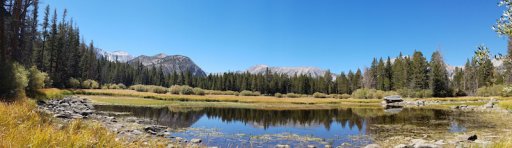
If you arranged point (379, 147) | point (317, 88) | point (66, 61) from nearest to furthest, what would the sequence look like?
point (379, 147), point (66, 61), point (317, 88)

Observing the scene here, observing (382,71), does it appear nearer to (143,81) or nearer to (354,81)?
(354,81)

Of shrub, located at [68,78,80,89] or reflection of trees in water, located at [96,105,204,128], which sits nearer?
reflection of trees in water, located at [96,105,204,128]

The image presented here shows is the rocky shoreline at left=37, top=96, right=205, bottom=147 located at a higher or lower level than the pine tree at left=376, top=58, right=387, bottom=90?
lower

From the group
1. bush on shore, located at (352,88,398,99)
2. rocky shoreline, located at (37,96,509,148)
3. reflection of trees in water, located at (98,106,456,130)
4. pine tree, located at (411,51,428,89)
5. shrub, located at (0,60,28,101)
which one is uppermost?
pine tree, located at (411,51,428,89)

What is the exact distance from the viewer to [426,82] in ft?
294

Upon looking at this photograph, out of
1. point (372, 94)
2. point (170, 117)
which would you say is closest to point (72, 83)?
point (170, 117)

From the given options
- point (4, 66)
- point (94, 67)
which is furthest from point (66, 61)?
point (4, 66)

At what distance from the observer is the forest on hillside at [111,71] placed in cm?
2656

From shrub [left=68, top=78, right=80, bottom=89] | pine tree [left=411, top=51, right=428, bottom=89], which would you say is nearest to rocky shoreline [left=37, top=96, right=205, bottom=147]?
shrub [left=68, top=78, right=80, bottom=89]

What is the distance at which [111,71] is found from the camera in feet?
445

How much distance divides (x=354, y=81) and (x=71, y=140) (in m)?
133

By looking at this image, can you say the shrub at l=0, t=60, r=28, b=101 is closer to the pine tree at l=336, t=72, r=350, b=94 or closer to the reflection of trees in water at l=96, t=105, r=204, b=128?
the reflection of trees in water at l=96, t=105, r=204, b=128

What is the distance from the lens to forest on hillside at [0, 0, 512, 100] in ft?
87.1

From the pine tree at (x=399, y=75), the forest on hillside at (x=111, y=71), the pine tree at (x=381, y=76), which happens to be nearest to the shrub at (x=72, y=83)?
the forest on hillside at (x=111, y=71)
